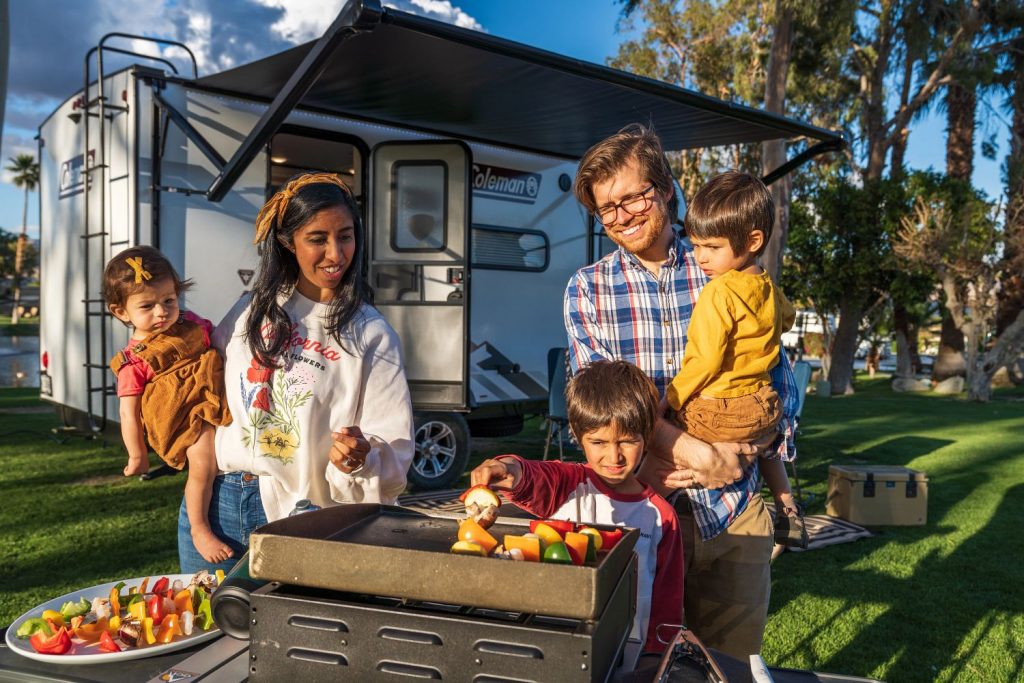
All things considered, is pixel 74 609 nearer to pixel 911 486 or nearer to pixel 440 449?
pixel 440 449

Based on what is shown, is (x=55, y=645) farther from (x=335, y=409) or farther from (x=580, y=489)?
(x=580, y=489)

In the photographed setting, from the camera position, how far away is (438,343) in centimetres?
689

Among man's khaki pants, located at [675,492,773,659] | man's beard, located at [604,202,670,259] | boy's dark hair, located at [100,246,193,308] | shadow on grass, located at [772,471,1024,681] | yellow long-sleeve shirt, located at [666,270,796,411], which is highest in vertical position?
man's beard, located at [604,202,670,259]

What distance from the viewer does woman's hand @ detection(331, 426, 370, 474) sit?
1.84 meters

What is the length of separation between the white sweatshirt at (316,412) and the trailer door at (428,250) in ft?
15.4

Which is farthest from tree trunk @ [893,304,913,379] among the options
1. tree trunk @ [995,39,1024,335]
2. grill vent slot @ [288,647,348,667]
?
grill vent slot @ [288,647,348,667]

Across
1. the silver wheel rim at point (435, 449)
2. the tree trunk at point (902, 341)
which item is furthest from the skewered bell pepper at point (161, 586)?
the tree trunk at point (902, 341)

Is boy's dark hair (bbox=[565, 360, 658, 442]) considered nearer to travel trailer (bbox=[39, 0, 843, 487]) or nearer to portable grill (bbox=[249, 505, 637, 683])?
portable grill (bbox=[249, 505, 637, 683])

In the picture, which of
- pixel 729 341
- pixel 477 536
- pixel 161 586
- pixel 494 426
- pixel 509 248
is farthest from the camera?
pixel 494 426

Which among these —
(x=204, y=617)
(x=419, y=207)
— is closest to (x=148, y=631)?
(x=204, y=617)

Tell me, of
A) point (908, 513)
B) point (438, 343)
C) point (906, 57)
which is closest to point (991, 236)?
point (906, 57)

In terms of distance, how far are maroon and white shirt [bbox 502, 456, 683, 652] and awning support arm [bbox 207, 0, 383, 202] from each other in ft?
10.0

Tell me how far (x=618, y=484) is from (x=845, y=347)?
2102 cm

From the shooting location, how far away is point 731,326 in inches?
74.4
